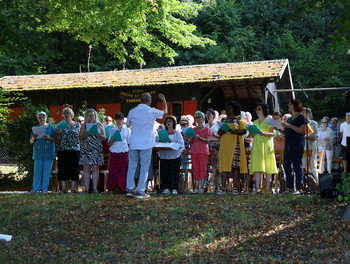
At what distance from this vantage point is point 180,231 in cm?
764

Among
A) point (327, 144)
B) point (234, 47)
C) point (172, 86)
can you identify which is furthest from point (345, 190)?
point (234, 47)

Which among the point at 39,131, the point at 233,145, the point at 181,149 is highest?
the point at 39,131

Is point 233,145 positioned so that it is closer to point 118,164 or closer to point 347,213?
point 118,164

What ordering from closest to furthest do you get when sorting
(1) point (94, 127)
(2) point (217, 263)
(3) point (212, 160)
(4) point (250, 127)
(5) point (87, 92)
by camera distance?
(2) point (217, 263) → (4) point (250, 127) → (1) point (94, 127) → (3) point (212, 160) → (5) point (87, 92)

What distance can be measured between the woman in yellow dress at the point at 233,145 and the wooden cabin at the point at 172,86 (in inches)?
395

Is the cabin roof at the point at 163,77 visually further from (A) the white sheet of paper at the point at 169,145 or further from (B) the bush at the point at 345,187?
(B) the bush at the point at 345,187

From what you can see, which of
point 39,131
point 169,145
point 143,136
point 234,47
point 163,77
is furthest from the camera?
point 234,47

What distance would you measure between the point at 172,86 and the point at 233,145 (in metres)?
13.2

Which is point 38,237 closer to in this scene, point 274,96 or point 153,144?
point 153,144

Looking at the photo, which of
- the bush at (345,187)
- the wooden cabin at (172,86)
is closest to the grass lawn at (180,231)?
the bush at (345,187)

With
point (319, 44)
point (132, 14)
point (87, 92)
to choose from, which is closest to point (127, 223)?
point (132, 14)

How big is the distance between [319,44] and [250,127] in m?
31.5

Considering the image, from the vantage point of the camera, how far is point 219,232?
7.54 metres

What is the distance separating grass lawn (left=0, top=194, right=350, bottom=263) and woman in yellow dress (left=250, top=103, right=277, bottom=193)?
54.2 inches
